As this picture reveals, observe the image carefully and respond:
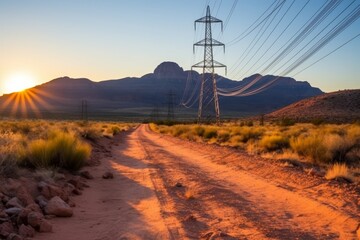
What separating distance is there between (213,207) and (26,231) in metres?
4.27

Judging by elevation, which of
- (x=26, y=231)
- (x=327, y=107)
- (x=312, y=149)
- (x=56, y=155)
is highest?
(x=327, y=107)

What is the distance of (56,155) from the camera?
15352 mm

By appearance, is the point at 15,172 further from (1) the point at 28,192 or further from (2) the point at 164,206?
(2) the point at 164,206

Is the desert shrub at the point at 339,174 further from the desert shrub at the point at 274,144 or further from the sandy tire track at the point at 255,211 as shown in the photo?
the desert shrub at the point at 274,144

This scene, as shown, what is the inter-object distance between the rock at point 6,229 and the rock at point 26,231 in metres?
0.17

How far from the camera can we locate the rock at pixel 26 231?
7663mm

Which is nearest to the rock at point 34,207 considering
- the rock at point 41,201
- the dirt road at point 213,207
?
the rock at point 41,201

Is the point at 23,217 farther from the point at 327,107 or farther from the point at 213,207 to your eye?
the point at 327,107

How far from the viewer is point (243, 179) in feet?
47.2

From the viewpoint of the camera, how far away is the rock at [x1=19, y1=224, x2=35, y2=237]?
7.66 metres

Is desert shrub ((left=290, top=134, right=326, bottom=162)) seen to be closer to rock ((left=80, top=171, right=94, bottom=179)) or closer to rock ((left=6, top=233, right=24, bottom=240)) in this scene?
rock ((left=80, top=171, right=94, bottom=179))

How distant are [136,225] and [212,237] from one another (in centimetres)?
184

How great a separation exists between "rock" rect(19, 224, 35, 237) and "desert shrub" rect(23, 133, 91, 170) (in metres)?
6.24

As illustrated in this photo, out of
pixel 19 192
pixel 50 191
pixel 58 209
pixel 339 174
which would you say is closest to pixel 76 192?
pixel 50 191
